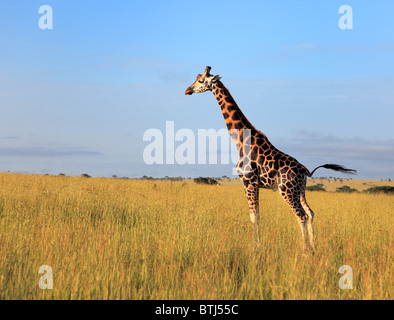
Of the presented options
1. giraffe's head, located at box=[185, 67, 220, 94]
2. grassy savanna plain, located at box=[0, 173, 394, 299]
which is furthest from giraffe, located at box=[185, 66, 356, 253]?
grassy savanna plain, located at box=[0, 173, 394, 299]

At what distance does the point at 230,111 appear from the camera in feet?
24.4

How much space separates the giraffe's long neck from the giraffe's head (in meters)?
0.10

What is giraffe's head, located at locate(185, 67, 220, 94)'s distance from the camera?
7348 millimetres

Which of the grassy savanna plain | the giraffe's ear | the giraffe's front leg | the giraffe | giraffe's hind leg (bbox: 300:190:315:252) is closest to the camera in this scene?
the grassy savanna plain

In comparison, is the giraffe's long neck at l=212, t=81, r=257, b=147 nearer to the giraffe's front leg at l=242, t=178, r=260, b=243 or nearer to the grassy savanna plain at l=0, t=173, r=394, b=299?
the giraffe's front leg at l=242, t=178, r=260, b=243

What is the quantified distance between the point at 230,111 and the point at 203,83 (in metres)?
0.74

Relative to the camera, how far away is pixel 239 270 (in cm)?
587

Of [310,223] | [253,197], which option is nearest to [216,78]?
[253,197]

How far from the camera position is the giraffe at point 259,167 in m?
6.57

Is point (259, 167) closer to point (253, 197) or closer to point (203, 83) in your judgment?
point (253, 197)
